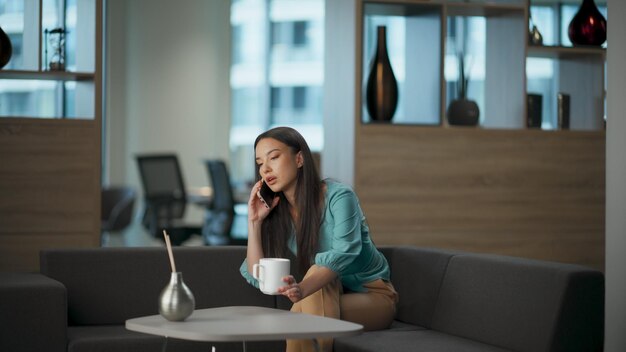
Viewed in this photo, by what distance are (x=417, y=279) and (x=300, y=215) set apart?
637mm

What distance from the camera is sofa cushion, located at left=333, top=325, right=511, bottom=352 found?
10.0 ft

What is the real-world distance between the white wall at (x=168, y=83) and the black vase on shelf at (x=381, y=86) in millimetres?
6290

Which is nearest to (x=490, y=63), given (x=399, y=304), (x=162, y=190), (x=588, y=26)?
(x=588, y=26)

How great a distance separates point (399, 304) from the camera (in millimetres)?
3781

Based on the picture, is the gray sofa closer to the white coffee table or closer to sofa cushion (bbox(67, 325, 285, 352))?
sofa cushion (bbox(67, 325, 285, 352))

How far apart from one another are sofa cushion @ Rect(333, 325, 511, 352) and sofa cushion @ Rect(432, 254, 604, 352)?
7cm

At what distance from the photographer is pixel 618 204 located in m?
2.85

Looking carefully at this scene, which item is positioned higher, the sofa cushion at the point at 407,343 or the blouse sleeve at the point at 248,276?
the blouse sleeve at the point at 248,276

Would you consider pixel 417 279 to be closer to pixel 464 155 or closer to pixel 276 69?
pixel 464 155

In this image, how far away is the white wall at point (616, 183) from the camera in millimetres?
2809

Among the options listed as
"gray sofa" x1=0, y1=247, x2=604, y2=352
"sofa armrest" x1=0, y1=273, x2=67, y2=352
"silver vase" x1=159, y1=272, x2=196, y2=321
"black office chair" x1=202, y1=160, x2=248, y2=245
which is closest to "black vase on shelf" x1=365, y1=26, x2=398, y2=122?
"gray sofa" x1=0, y1=247, x2=604, y2=352

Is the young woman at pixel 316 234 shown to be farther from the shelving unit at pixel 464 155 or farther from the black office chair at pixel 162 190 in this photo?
the black office chair at pixel 162 190

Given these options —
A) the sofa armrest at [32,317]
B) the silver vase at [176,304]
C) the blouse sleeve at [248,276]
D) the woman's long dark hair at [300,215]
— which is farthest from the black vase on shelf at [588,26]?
the silver vase at [176,304]

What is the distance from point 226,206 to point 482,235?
3.38 m
